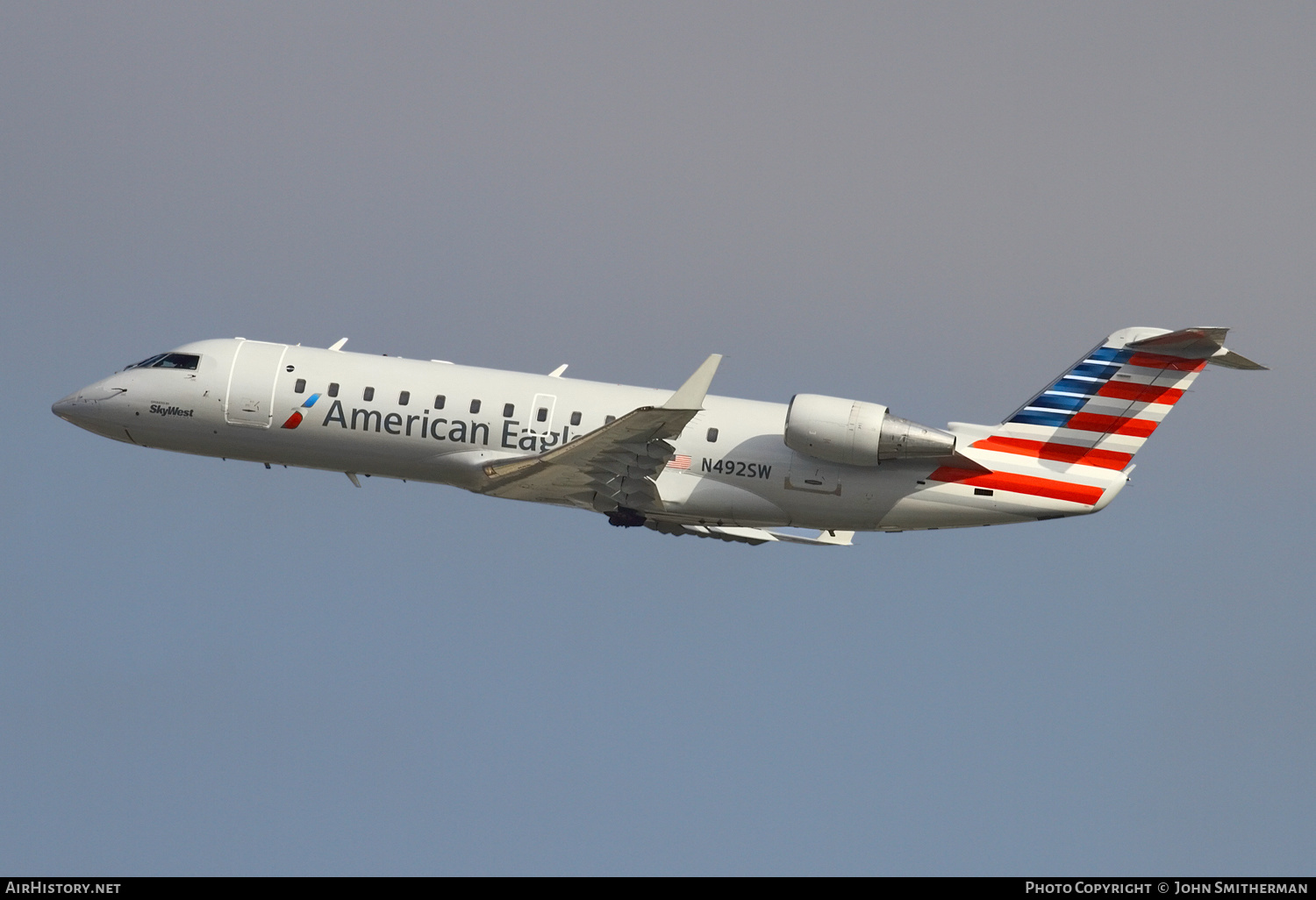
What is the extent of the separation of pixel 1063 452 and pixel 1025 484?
1078 mm

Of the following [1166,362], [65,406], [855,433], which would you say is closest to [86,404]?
[65,406]

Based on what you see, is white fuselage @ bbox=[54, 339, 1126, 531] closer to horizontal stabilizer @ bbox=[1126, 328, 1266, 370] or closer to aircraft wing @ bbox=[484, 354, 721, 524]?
aircraft wing @ bbox=[484, 354, 721, 524]

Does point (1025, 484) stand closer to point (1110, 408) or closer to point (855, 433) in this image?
point (1110, 408)

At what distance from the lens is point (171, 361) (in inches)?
1385

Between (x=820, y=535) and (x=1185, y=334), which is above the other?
(x=1185, y=334)

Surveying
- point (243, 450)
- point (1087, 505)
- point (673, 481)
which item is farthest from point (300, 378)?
point (1087, 505)

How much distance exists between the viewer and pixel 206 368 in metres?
34.7

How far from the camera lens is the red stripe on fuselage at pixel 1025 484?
3219 centimetres

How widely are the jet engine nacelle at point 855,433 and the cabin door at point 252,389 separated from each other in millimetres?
11229

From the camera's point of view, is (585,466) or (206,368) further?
(206,368)

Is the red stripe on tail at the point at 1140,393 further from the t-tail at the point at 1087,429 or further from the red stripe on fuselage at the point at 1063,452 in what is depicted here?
the red stripe on fuselage at the point at 1063,452

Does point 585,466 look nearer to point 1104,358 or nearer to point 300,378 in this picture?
point 300,378

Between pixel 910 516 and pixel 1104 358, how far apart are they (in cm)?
526

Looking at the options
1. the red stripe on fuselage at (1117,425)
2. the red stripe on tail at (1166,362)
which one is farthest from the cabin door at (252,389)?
the red stripe on tail at (1166,362)
